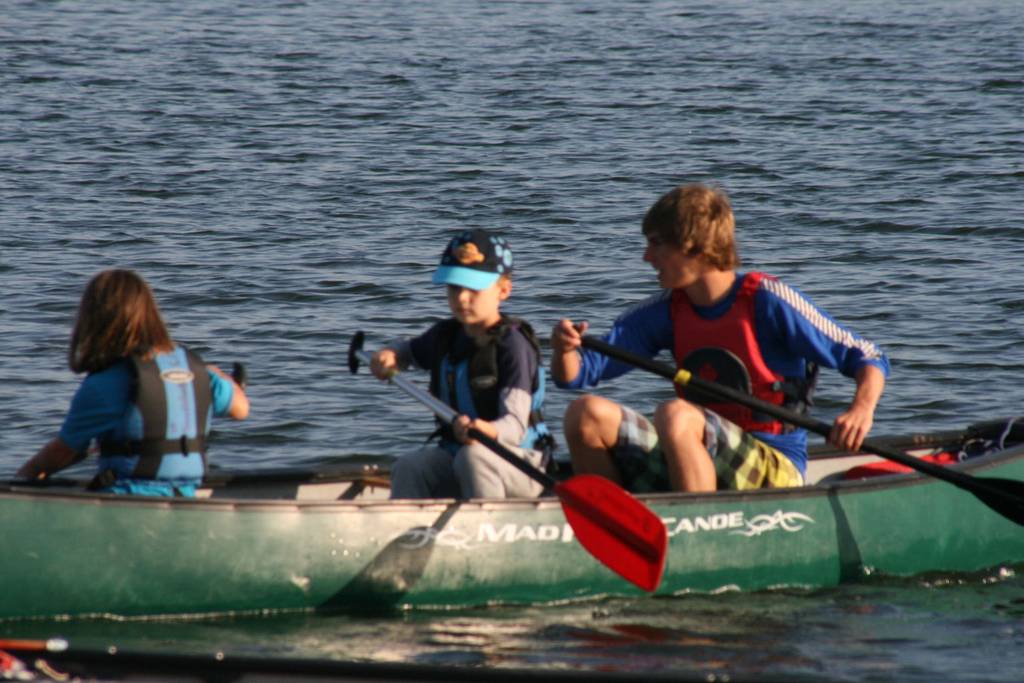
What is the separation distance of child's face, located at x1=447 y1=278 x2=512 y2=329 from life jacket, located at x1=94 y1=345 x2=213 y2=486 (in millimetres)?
788

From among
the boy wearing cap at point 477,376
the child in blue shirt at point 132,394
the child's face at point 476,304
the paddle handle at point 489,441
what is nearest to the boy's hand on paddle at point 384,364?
the boy wearing cap at point 477,376

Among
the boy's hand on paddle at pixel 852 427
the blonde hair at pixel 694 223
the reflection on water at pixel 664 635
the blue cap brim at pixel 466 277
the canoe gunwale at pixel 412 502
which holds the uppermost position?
the blonde hair at pixel 694 223

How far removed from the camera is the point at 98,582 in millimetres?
4980

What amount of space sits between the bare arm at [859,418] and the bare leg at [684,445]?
0.40 metres

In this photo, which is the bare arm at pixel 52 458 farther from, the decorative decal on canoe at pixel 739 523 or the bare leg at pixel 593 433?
the decorative decal on canoe at pixel 739 523

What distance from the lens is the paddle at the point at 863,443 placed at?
530 centimetres

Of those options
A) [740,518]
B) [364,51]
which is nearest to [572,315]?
[740,518]

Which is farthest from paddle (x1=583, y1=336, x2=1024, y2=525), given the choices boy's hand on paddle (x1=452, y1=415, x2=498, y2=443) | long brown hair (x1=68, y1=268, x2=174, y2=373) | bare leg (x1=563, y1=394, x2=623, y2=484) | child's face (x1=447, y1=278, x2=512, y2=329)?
long brown hair (x1=68, y1=268, x2=174, y2=373)

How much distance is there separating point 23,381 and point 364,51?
39.3 ft

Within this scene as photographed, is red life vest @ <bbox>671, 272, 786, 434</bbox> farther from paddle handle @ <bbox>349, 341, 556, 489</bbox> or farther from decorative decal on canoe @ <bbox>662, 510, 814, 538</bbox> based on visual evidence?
paddle handle @ <bbox>349, 341, 556, 489</bbox>

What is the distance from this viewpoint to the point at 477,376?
532 cm

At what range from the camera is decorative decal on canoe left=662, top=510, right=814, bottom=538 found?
5395mm

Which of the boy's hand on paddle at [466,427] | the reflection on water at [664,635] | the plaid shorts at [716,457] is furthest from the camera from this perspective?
the plaid shorts at [716,457]

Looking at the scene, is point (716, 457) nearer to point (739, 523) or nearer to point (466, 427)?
point (739, 523)
